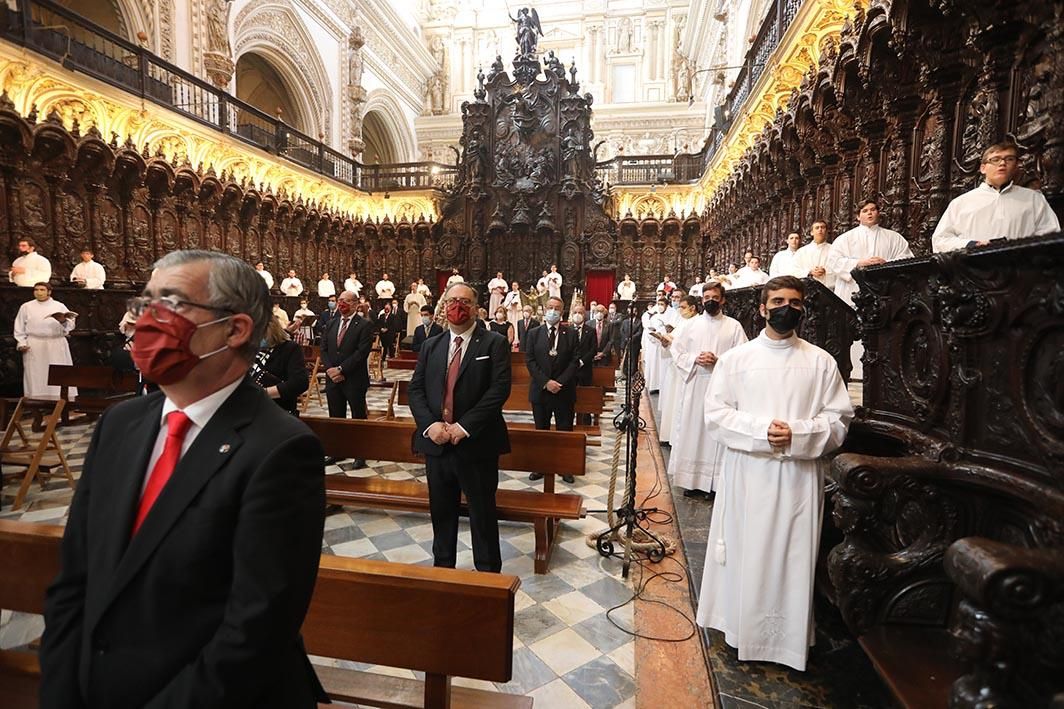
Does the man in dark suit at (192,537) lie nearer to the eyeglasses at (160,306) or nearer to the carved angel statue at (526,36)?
the eyeglasses at (160,306)

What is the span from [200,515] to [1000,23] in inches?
247

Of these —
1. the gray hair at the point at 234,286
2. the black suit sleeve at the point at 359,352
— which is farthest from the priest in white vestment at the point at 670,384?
the gray hair at the point at 234,286

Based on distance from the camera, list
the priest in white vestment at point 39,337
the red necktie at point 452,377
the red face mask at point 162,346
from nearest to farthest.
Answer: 1. the red face mask at point 162,346
2. the red necktie at point 452,377
3. the priest in white vestment at point 39,337

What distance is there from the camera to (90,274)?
10992mm

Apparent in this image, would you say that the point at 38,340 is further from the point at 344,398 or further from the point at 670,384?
the point at 670,384

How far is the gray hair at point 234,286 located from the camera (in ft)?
4.30

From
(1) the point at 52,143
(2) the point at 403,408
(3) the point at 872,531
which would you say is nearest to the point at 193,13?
(1) the point at 52,143

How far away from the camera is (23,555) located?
2057 mm

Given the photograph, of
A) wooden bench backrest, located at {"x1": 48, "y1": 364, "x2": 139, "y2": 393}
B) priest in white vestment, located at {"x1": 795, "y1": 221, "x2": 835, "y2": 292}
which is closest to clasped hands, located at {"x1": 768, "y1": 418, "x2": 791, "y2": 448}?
priest in white vestment, located at {"x1": 795, "y1": 221, "x2": 835, "y2": 292}

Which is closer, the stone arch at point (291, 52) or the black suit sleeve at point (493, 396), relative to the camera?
the black suit sleeve at point (493, 396)

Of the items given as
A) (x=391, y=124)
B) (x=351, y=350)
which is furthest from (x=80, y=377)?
(x=391, y=124)

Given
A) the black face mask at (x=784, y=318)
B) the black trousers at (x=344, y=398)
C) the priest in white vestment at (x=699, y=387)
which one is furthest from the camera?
the black trousers at (x=344, y=398)

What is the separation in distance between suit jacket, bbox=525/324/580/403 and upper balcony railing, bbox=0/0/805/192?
8010 millimetres

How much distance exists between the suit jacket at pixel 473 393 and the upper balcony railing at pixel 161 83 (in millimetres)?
12827
